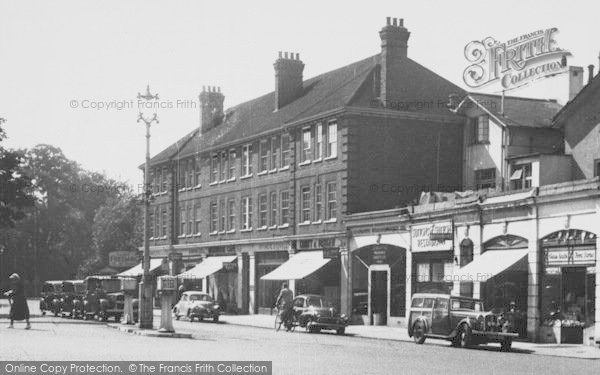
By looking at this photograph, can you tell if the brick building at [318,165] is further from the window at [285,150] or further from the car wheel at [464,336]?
the car wheel at [464,336]

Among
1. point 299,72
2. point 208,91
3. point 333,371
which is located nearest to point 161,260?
point 208,91

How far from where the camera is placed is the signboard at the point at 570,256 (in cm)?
3000

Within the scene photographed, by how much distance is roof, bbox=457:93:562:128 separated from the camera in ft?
143

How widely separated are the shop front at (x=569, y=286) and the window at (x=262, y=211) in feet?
77.2

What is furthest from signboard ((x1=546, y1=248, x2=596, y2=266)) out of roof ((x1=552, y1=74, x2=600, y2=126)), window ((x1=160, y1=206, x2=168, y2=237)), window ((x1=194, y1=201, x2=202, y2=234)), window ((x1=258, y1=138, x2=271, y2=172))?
window ((x1=160, y1=206, x2=168, y2=237))

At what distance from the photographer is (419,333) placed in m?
30.0

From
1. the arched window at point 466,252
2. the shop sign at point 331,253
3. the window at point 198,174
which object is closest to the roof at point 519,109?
the arched window at point 466,252

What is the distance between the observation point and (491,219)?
114 feet

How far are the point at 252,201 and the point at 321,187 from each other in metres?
8.33

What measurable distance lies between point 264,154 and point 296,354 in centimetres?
3225

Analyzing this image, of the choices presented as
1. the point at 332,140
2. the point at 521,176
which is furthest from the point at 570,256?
the point at 332,140

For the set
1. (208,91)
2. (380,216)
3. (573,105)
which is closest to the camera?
(573,105)

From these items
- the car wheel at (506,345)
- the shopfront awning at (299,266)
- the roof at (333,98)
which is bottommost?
the car wheel at (506,345)

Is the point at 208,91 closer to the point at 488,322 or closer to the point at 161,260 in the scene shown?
the point at 161,260
